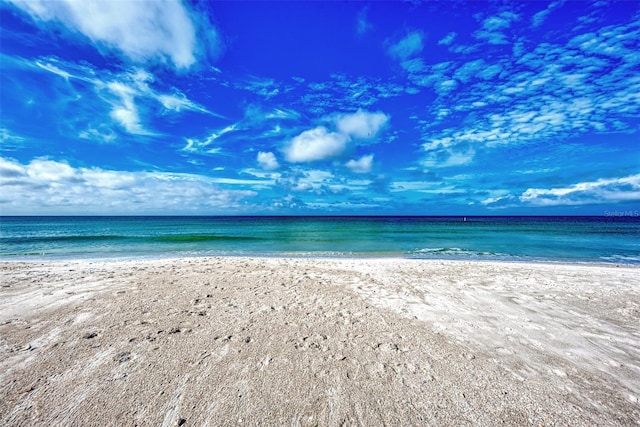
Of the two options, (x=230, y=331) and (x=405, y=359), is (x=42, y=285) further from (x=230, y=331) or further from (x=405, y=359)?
(x=405, y=359)

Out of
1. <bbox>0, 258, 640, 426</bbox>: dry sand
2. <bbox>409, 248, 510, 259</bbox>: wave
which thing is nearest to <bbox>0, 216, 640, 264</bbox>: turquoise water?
<bbox>409, 248, 510, 259</bbox>: wave

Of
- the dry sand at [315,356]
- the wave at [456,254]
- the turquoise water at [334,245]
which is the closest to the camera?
the dry sand at [315,356]

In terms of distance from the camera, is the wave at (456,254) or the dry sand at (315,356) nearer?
the dry sand at (315,356)

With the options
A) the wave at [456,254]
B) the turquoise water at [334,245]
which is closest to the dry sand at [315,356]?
the wave at [456,254]

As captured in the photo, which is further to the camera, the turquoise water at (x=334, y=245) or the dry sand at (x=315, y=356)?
the turquoise water at (x=334, y=245)

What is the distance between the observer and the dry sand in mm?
3457

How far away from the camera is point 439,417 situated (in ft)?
11.1

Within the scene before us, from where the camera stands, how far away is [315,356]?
4.67 meters

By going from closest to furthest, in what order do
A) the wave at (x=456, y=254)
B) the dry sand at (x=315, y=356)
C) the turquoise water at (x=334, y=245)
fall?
the dry sand at (x=315, y=356)
the wave at (x=456, y=254)
the turquoise water at (x=334, y=245)

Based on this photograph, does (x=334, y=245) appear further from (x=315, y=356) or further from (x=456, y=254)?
(x=315, y=356)

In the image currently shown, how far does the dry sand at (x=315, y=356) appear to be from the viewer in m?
3.46

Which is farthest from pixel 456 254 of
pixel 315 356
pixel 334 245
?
pixel 315 356

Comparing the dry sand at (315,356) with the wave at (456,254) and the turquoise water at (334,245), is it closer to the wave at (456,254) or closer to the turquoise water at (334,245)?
the wave at (456,254)

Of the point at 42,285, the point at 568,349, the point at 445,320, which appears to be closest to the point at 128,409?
the point at 445,320
